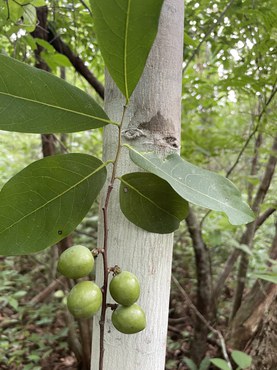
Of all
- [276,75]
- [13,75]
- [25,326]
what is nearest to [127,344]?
[13,75]

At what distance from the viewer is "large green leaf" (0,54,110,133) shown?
0.56 m

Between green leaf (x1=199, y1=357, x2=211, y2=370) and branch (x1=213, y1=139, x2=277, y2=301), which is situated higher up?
branch (x1=213, y1=139, x2=277, y2=301)

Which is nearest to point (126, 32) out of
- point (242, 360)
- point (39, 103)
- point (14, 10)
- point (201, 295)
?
point (39, 103)

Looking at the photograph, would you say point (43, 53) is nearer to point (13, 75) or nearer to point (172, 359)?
point (13, 75)

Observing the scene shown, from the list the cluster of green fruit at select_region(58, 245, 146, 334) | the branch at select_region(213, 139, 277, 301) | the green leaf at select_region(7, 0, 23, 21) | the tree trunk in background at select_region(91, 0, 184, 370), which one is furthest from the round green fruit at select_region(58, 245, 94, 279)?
the branch at select_region(213, 139, 277, 301)

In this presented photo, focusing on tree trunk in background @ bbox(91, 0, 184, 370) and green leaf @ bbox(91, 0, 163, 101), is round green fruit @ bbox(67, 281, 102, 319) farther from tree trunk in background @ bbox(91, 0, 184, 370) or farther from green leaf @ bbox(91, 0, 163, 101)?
green leaf @ bbox(91, 0, 163, 101)

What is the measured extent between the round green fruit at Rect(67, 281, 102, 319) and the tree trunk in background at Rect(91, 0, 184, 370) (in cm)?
12

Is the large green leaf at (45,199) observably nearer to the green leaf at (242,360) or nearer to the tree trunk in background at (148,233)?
the tree trunk in background at (148,233)

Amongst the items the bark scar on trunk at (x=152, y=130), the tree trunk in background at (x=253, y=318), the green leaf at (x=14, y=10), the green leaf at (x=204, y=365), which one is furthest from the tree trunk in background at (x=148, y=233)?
the green leaf at (x=204, y=365)

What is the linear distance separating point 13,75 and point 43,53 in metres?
1.20

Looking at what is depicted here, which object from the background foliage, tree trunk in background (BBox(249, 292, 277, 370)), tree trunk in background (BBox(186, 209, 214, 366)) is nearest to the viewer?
the background foliage

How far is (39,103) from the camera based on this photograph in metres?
0.58

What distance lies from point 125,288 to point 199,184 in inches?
8.1

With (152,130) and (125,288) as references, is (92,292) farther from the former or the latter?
(152,130)
